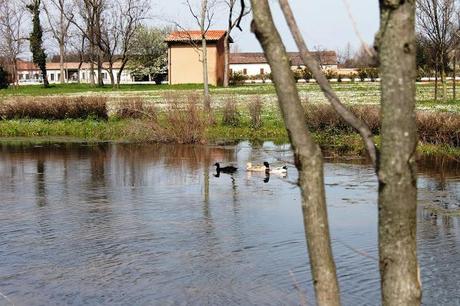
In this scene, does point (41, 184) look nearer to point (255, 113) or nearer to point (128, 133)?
point (128, 133)

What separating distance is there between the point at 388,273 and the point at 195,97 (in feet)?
76.7

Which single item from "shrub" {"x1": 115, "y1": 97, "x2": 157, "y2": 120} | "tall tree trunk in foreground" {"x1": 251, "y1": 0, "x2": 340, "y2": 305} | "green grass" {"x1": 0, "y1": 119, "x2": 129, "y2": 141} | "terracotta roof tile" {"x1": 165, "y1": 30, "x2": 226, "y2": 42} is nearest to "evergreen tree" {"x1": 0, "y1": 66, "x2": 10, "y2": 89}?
"terracotta roof tile" {"x1": 165, "y1": 30, "x2": 226, "y2": 42}

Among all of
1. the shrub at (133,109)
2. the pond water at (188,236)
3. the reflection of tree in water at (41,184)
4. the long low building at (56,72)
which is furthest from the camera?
the long low building at (56,72)

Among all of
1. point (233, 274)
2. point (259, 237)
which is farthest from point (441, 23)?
point (233, 274)

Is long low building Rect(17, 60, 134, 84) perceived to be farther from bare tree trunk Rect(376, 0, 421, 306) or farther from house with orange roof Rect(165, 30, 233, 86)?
bare tree trunk Rect(376, 0, 421, 306)

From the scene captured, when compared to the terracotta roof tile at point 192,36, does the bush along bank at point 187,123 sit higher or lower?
lower

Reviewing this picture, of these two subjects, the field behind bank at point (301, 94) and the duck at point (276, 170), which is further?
the field behind bank at point (301, 94)

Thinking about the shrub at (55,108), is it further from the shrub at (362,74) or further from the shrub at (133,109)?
the shrub at (362,74)

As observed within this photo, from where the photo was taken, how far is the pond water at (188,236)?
8.49 m

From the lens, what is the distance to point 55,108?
1217 inches

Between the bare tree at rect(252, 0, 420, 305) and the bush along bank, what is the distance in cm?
1848

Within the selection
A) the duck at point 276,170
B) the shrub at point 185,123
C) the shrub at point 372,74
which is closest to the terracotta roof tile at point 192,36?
the shrub at point 372,74

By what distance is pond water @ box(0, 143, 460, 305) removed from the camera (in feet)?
27.9

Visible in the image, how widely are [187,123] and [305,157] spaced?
23.2 meters
